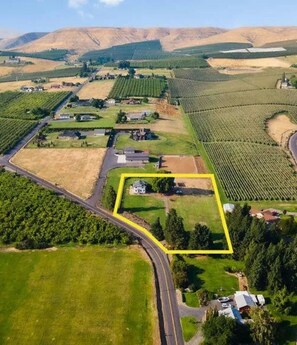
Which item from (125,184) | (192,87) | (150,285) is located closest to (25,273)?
(150,285)

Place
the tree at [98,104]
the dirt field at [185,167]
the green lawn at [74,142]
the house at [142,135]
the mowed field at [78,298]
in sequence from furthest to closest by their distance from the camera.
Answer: the tree at [98,104], the house at [142,135], the green lawn at [74,142], the dirt field at [185,167], the mowed field at [78,298]

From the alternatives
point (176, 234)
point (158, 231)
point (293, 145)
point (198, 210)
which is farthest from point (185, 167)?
point (176, 234)

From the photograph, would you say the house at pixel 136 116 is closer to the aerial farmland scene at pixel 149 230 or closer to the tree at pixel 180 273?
the aerial farmland scene at pixel 149 230

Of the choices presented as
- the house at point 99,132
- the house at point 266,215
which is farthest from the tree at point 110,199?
the house at point 99,132

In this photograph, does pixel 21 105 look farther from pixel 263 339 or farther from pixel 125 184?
pixel 263 339

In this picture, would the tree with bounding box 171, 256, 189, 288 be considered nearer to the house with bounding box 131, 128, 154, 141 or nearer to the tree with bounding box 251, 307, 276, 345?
the tree with bounding box 251, 307, 276, 345
